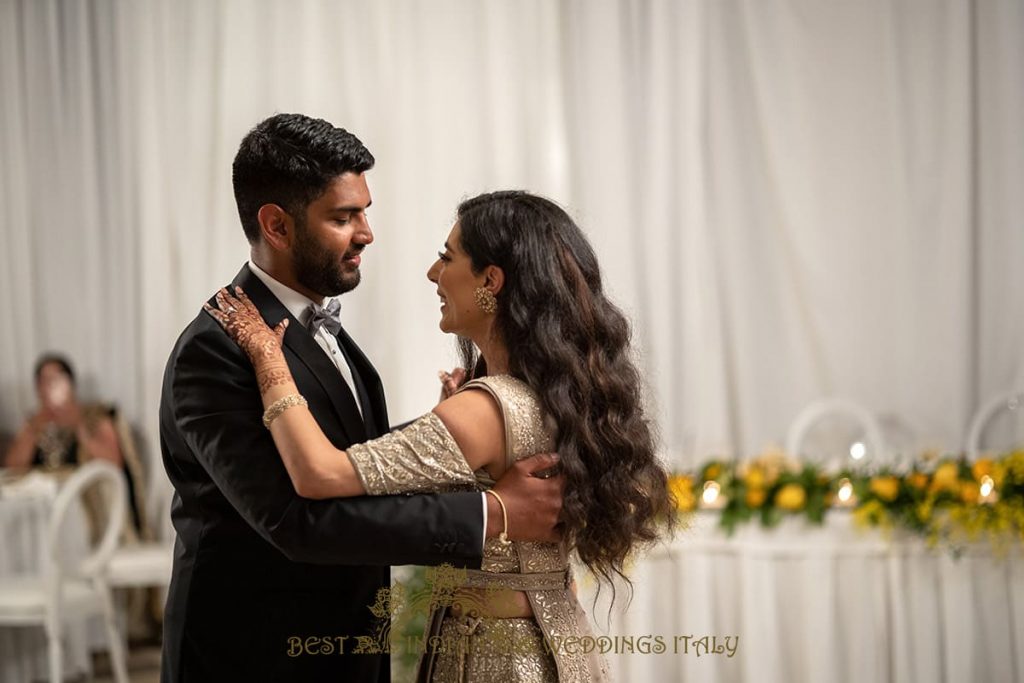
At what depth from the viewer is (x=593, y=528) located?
2.10m

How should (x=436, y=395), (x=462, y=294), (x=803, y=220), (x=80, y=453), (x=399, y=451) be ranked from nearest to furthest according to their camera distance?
(x=399, y=451) < (x=462, y=294) < (x=436, y=395) < (x=803, y=220) < (x=80, y=453)

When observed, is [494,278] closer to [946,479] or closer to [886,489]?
[886,489]

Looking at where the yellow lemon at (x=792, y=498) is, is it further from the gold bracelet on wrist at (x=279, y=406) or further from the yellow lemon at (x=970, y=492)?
the gold bracelet on wrist at (x=279, y=406)

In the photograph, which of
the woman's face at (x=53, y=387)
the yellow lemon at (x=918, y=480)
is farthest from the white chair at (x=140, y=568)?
the yellow lemon at (x=918, y=480)

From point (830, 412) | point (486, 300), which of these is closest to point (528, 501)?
point (486, 300)

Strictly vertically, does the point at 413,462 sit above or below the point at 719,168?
below

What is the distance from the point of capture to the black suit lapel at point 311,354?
2182 millimetres

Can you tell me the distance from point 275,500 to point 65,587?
11.2 feet

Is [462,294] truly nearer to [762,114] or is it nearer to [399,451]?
[399,451]

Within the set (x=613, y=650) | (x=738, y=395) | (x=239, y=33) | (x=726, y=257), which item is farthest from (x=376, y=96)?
(x=613, y=650)

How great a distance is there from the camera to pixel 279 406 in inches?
78.5

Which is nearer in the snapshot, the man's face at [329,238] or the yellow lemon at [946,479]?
the man's face at [329,238]

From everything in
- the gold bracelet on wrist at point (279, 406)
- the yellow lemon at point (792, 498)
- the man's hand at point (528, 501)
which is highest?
the gold bracelet on wrist at point (279, 406)

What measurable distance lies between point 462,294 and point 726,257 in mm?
3200
